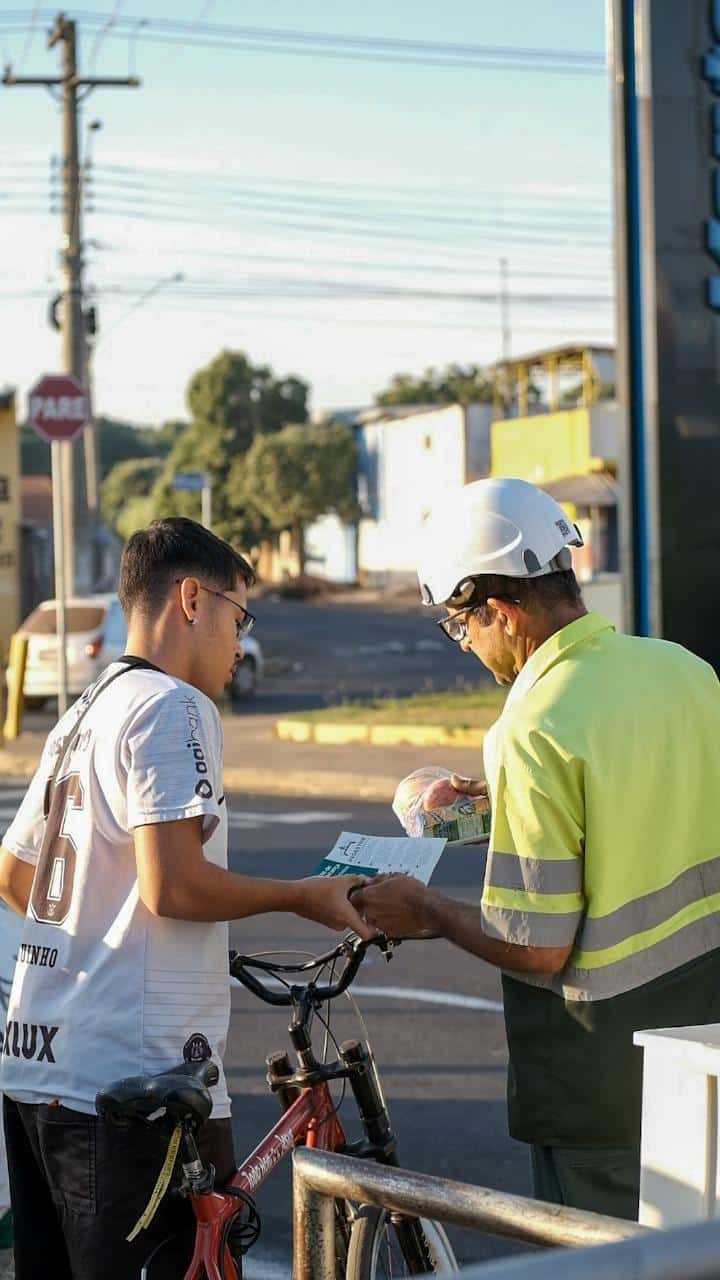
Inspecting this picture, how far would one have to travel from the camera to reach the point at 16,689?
65.6 ft

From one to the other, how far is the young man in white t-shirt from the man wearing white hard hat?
353 millimetres

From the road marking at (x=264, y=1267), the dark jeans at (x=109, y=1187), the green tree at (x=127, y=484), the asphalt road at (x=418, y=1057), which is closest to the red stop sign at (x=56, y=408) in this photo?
the asphalt road at (x=418, y=1057)

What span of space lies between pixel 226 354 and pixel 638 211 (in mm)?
68777

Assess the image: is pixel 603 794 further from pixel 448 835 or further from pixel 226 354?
pixel 226 354

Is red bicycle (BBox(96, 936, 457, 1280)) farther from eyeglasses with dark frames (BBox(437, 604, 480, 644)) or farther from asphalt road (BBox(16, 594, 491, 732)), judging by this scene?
asphalt road (BBox(16, 594, 491, 732))

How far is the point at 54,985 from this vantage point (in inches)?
120

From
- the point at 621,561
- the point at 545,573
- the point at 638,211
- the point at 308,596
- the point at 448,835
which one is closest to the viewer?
the point at 545,573

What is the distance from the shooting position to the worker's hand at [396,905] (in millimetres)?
3178

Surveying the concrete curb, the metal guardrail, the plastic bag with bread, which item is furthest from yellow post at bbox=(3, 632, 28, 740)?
the metal guardrail

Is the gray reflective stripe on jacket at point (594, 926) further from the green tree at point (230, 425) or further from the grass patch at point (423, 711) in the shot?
the green tree at point (230, 425)

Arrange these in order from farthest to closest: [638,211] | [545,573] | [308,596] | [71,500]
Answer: [308,596], [71,500], [638,211], [545,573]

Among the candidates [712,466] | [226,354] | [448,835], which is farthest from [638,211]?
[226,354]

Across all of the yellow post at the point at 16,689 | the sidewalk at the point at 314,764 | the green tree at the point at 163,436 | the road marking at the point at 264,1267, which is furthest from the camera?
the green tree at the point at 163,436

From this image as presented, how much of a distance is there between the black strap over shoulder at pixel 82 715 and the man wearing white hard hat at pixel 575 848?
52 cm
